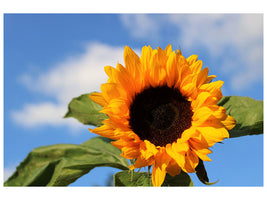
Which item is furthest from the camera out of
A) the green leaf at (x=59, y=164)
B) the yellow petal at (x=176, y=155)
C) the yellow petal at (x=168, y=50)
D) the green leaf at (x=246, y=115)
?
the green leaf at (x=246, y=115)

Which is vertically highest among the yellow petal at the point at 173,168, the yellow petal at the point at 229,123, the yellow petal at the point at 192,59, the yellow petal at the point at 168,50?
the yellow petal at the point at 168,50

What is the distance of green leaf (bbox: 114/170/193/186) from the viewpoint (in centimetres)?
213

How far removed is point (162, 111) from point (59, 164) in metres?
0.87

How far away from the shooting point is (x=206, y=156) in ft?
6.36

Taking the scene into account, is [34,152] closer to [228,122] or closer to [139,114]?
[139,114]

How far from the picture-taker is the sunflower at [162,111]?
78.5 inches

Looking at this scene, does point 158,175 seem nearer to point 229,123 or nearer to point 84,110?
point 229,123

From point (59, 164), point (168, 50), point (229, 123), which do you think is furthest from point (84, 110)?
point (229, 123)

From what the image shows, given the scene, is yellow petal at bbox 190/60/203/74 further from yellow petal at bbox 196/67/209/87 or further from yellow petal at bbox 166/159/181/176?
yellow petal at bbox 166/159/181/176

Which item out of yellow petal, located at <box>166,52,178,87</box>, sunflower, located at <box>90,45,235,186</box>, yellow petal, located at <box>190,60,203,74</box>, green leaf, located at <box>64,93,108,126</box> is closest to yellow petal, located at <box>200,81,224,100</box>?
sunflower, located at <box>90,45,235,186</box>

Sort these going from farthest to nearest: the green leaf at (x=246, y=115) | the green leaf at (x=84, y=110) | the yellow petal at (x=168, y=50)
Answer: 1. the green leaf at (x=84, y=110)
2. the green leaf at (x=246, y=115)
3. the yellow petal at (x=168, y=50)

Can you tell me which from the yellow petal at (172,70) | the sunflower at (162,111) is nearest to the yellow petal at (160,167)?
the sunflower at (162,111)

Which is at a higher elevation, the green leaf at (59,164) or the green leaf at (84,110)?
the green leaf at (84,110)

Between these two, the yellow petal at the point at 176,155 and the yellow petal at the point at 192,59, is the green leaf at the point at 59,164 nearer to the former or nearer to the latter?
the yellow petal at the point at 176,155
